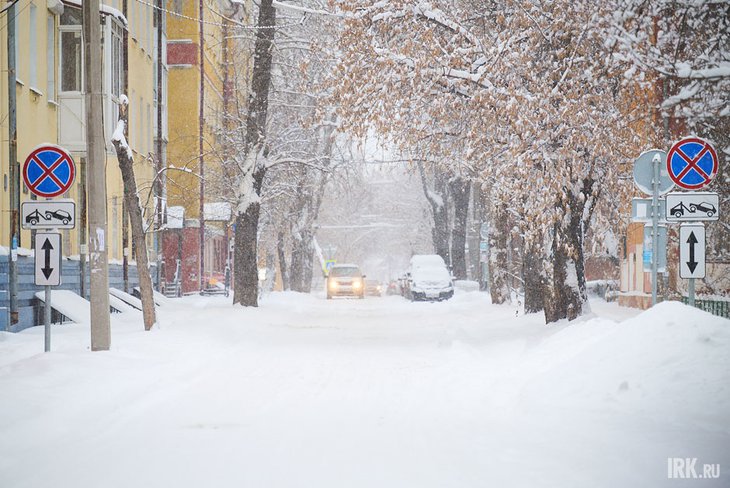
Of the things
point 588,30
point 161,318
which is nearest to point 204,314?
point 161,318

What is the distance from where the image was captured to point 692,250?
12641 millimetres

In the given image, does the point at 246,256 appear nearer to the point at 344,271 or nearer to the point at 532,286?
the point at 532,286

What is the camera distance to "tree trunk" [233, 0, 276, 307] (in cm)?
3012

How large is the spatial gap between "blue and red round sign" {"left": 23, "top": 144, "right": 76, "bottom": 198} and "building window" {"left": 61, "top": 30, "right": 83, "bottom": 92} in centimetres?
1223

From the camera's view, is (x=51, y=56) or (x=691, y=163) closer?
(x=691, y=163)

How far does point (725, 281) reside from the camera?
25.8 m

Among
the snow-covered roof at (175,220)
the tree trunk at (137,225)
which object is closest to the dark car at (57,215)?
the tree trunk at (137,225)

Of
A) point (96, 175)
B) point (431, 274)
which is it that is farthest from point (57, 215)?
point (431, 274)

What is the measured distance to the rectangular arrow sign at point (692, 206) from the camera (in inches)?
494

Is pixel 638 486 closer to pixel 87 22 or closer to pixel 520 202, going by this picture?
pixel 87 22

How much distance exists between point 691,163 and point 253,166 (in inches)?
774

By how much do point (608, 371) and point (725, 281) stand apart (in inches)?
649

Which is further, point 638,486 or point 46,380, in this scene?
point 46,380

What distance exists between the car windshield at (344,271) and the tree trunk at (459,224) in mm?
5364
